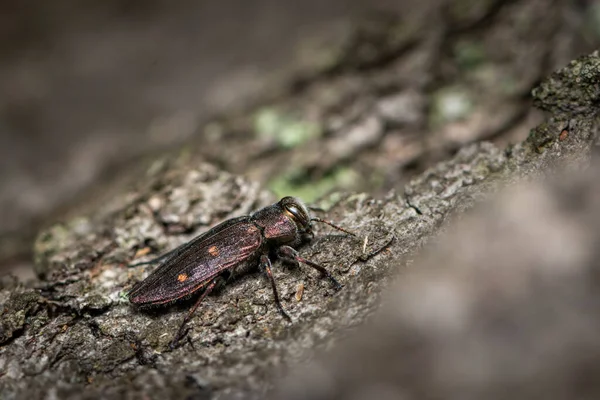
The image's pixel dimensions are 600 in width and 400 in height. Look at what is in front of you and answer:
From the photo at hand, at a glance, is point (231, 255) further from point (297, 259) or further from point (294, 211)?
point (294, 211)

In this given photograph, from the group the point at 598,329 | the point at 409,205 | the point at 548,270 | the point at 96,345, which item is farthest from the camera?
the point at 409,205

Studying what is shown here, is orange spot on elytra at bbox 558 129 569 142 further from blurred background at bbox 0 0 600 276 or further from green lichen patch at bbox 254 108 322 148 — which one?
green lichen patch at bbox 254 108 322 148

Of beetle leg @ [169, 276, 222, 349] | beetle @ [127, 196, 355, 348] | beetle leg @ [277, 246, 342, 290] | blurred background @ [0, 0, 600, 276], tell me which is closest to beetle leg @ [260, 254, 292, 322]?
beetle @ [127, 196, 355, 348]

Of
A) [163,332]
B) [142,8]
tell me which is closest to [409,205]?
[163,332]

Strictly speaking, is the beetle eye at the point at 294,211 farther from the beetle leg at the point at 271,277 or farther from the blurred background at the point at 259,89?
the blurred background at the point at 259,89

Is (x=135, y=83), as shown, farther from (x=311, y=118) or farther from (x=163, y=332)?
(x=163, y=332)

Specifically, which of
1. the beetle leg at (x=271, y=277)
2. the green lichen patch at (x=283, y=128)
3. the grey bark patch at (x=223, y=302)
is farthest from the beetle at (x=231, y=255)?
the green lichen patch at (x=283, y=128)
